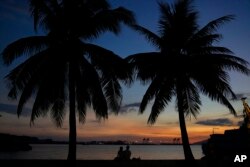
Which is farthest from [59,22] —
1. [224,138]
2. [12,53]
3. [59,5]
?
[224,138]

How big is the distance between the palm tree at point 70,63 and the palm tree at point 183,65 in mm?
2821

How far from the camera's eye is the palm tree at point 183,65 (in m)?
17.8

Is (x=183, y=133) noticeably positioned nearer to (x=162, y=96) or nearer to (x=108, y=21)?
(x=162, y=96)

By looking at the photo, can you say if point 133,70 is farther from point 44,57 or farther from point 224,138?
point 224,138

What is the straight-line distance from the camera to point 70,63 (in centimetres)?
1552

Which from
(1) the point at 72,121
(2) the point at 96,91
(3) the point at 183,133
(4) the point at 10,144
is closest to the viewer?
(1) the point at 72,121

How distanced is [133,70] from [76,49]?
4.49 m

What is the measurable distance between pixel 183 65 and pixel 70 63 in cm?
643

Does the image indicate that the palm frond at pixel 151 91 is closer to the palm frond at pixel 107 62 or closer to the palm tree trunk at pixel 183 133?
the palm tree trunk at pixel 183 133

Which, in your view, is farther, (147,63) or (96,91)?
(147,63)

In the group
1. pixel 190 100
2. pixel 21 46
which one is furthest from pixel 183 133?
pixel 21 46

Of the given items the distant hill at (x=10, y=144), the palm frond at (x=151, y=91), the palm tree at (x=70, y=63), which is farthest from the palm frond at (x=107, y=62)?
the distant hill at (x=10, y=144)

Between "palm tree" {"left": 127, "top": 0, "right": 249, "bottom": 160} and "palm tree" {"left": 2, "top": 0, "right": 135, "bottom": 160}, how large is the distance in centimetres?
282

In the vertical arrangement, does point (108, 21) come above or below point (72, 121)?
above
